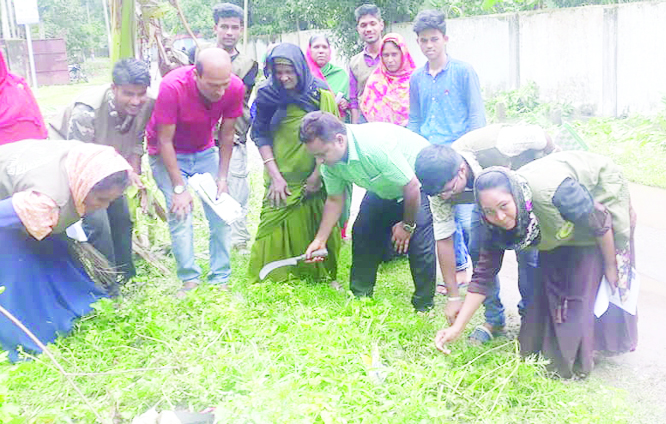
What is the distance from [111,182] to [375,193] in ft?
5.15

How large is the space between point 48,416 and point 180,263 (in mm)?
2008

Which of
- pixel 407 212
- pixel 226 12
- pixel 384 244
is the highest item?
pixel 226 12

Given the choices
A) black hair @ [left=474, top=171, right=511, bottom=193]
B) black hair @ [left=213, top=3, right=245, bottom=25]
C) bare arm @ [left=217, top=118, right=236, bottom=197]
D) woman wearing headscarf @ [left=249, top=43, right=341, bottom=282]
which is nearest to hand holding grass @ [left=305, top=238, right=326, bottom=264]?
woman wearing headscarf @ [left=249, top=43, right=341, bottom=282]

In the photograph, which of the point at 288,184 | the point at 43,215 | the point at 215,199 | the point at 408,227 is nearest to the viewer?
the point at 43,215

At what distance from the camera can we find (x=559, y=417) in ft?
10.3

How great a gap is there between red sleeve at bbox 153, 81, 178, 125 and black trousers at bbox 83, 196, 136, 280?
547 millimetres

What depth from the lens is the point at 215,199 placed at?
470 centimetres

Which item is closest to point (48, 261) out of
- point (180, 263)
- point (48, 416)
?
point (180, 263)

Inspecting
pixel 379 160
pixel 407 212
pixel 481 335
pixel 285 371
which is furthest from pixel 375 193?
pixel 285 371

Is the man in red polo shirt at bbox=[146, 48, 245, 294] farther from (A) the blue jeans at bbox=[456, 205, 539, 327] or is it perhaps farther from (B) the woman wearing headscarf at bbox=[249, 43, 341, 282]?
(A) the blue jeans at bbox=[456, 205, 539, 327]

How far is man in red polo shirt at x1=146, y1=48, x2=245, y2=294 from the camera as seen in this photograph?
4449mm

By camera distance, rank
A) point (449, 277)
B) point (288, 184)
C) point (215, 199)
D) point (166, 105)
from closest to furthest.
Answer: point (449, 277)
point (166, 105)
point (215, 199)
point (288, 184)

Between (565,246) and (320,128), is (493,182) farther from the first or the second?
(320,128)

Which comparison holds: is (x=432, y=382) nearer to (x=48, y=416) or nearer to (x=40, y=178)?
(x=48, y=416)
